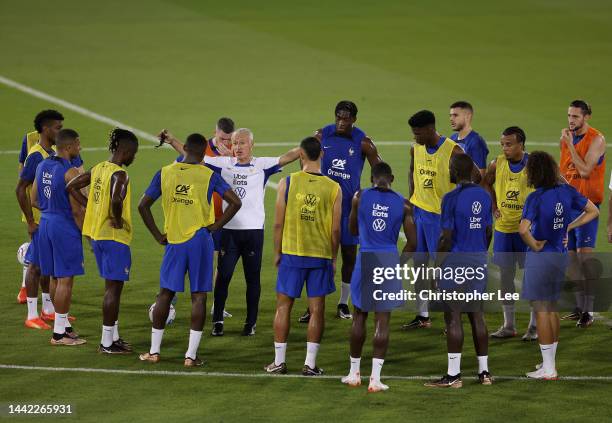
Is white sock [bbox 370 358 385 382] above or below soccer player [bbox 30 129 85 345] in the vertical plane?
below

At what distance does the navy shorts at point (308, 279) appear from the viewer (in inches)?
501

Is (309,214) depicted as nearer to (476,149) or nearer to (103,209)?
(103,209)

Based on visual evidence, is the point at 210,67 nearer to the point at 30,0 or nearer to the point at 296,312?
the point at 30,0

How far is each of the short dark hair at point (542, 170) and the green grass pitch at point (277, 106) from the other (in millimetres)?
1880

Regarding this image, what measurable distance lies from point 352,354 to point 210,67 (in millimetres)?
22483

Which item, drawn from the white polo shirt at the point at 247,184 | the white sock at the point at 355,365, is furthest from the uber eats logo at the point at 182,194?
the white sock at the point at 355,365

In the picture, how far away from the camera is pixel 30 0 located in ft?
139

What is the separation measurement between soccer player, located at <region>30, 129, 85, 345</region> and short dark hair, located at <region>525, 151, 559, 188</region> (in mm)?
4683

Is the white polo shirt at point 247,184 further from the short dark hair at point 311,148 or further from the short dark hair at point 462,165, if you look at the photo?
the short dark hair at point 462,165

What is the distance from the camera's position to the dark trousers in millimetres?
14141

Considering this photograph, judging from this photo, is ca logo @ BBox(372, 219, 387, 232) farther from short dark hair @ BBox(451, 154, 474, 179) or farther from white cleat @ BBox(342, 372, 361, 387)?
white cleat @ BBox(342, 372, 361, 387)

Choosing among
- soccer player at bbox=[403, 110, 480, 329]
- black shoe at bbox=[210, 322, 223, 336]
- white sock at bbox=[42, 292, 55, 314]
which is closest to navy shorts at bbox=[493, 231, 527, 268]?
soccer player at bbox=[403, 110, 480, 329]

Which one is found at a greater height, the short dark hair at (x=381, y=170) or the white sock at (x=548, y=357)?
the short dark hair at (x=381, y=170)

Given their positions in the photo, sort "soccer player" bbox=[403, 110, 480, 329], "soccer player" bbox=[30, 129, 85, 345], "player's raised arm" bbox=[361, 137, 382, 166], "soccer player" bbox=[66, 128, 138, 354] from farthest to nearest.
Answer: "player's raised arm" bbox=[361, 137, 382, 166]
"soccer player" bbox=[403, 110, 480, 329]
"soccer player" bbox=[30, 129, 85, 345]
"soccer player" bbox=[66, 128, 138, 354]
